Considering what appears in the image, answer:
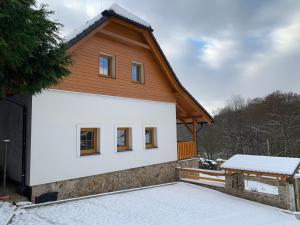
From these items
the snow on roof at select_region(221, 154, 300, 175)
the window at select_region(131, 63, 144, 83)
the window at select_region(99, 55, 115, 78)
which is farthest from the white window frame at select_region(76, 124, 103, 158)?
the snow on roof at select_region(221, 154, 300, 175)

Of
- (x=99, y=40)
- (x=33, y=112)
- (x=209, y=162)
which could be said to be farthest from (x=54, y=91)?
(x=209, y=162)

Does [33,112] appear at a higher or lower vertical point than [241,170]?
higher

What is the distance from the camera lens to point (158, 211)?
6848 mm

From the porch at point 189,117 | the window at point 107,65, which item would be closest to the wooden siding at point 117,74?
the window at point 107,65

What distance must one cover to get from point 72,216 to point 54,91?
3.68 m

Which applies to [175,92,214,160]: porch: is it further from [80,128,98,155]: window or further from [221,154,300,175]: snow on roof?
[80,128,98,155]: window

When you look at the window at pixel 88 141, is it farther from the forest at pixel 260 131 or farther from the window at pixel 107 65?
the forest at pixel 260 131

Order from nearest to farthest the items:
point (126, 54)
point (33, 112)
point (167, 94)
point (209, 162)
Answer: point (33, 112) < point (126, 54) < point (167, 94) < point (209, 162)

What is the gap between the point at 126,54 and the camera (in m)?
10.0

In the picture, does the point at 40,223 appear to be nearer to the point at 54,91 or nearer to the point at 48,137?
the point at 48,137

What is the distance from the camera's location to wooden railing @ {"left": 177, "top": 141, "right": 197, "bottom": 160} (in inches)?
492

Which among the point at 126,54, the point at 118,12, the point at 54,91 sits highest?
the point at 118,12

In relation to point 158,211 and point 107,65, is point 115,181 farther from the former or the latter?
point 107,65

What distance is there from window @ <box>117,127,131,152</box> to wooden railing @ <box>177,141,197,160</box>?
11.2 feet
